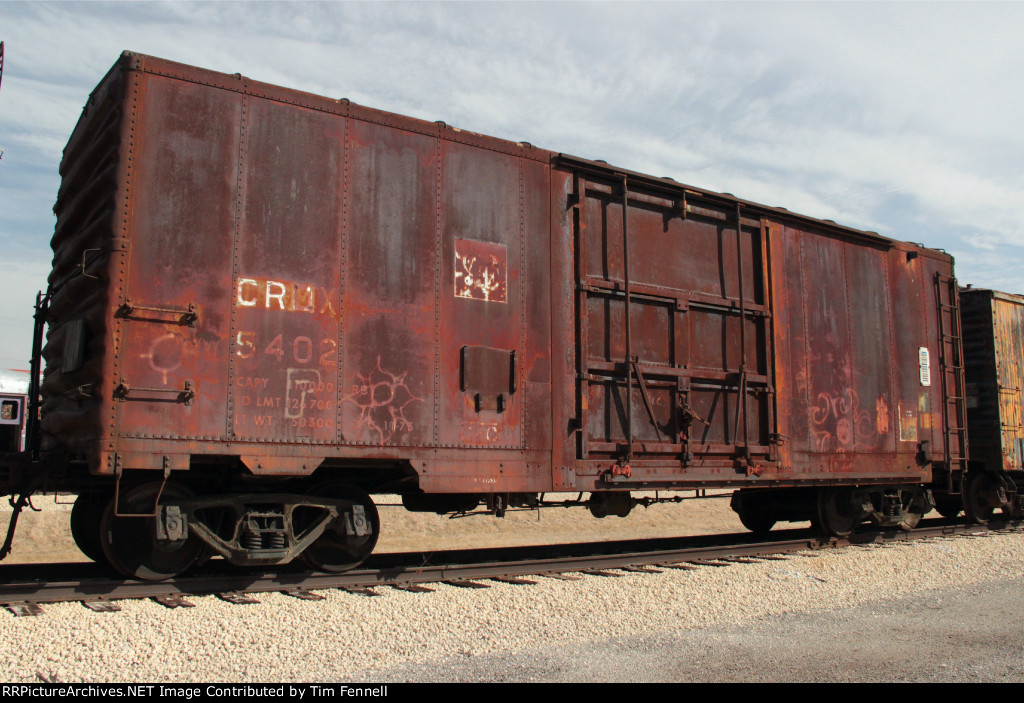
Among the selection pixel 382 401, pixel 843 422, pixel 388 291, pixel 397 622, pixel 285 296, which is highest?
pixel 388 291

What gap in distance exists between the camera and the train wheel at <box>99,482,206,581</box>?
6.29m

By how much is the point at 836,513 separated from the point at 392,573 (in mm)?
6651

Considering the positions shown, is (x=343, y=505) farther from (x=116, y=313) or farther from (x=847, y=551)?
(x=847, y=551)

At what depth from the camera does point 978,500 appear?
13422 mm

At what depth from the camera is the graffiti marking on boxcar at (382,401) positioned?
6.91 meters

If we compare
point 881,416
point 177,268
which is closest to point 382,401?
point 177,268

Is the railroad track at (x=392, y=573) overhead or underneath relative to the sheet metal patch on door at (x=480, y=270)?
underneath

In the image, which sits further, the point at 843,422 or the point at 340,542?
the point at 843,422

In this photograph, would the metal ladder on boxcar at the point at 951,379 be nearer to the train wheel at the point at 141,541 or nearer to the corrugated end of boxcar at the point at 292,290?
the corrugated end of boxcar at the point at 292,290

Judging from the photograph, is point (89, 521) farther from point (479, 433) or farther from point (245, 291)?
point (479, 433)

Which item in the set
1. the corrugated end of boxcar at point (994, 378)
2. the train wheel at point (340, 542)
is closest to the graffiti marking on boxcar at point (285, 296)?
the train wheel at point (340, 542)

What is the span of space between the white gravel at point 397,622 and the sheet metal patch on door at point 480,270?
108 inches

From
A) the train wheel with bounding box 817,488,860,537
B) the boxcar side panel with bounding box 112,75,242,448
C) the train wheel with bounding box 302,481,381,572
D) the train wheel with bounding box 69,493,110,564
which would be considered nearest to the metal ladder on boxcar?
the train wheel with bounding box 817,488,860,537

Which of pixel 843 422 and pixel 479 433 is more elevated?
pixel 843 422
